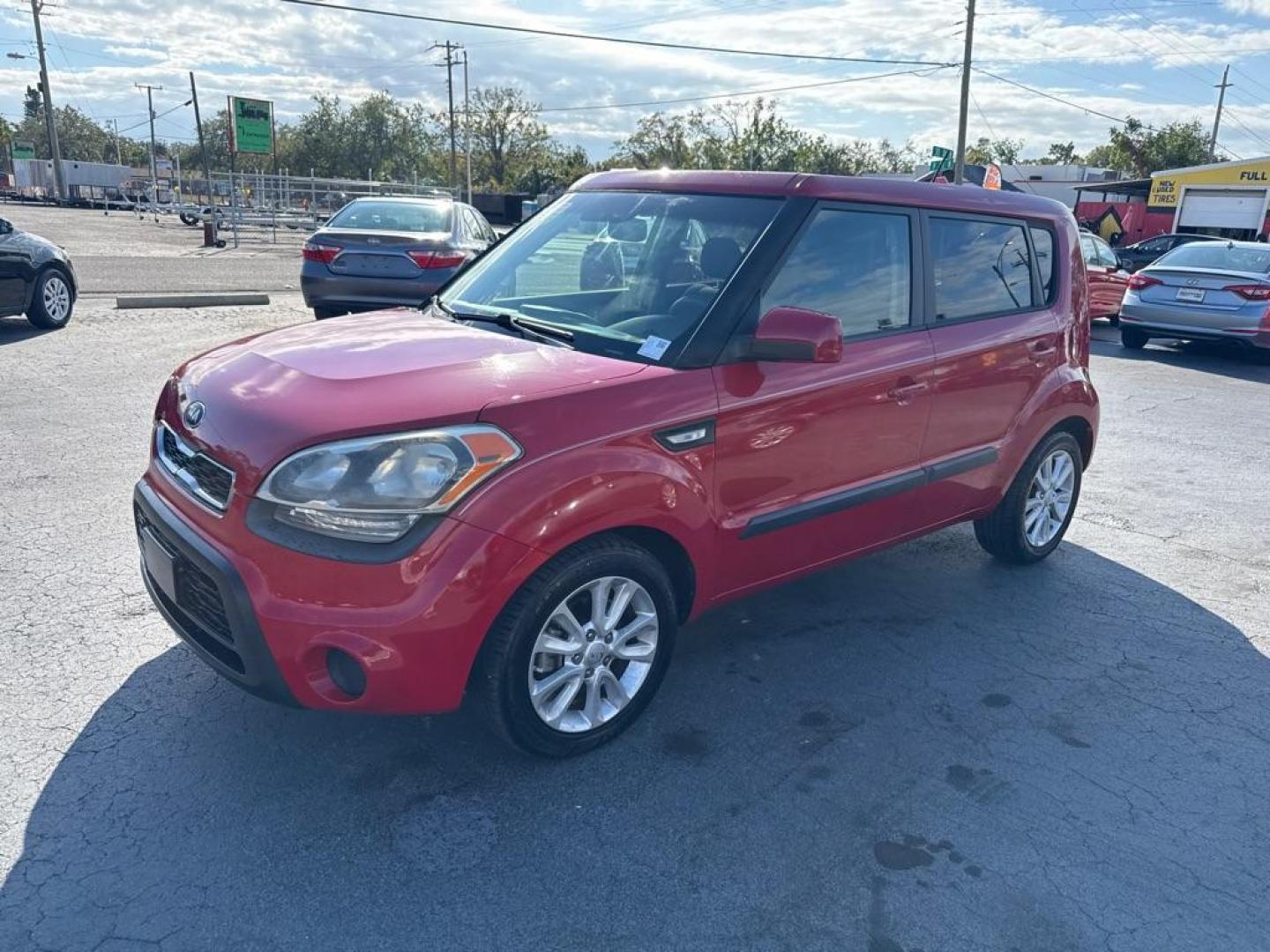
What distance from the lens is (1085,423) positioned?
5.07m

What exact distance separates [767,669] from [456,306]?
195 cm

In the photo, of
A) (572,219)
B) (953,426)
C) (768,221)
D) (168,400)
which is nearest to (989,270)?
(953,426)

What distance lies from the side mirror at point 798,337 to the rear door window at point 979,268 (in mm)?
1163

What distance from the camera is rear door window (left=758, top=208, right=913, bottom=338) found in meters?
3.57

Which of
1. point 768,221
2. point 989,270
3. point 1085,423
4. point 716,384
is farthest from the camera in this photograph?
point 1085,423

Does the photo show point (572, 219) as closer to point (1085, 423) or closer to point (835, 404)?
point (835, 404)

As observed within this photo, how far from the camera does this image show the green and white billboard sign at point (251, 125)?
31.4m

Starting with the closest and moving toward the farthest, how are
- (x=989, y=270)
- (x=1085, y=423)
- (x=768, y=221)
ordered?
1. (x=768, y=221)
2. (x=989, y=270)
3. (x=1085, y=423)

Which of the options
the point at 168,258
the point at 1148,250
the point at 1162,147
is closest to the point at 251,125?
the point at 168,258

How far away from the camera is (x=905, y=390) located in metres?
3.92

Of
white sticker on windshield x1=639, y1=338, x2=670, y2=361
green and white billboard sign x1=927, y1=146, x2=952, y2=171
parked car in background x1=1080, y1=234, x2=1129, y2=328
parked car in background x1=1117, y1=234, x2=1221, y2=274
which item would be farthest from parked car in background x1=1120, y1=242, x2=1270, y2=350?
white sticker on windshield x1=639, y1=338, x2=670, y2=361

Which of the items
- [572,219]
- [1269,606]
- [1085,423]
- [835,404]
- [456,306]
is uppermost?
[572,219]

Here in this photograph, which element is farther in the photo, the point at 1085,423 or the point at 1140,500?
the point at 1140,500

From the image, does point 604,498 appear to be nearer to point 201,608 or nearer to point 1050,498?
point 201,608
